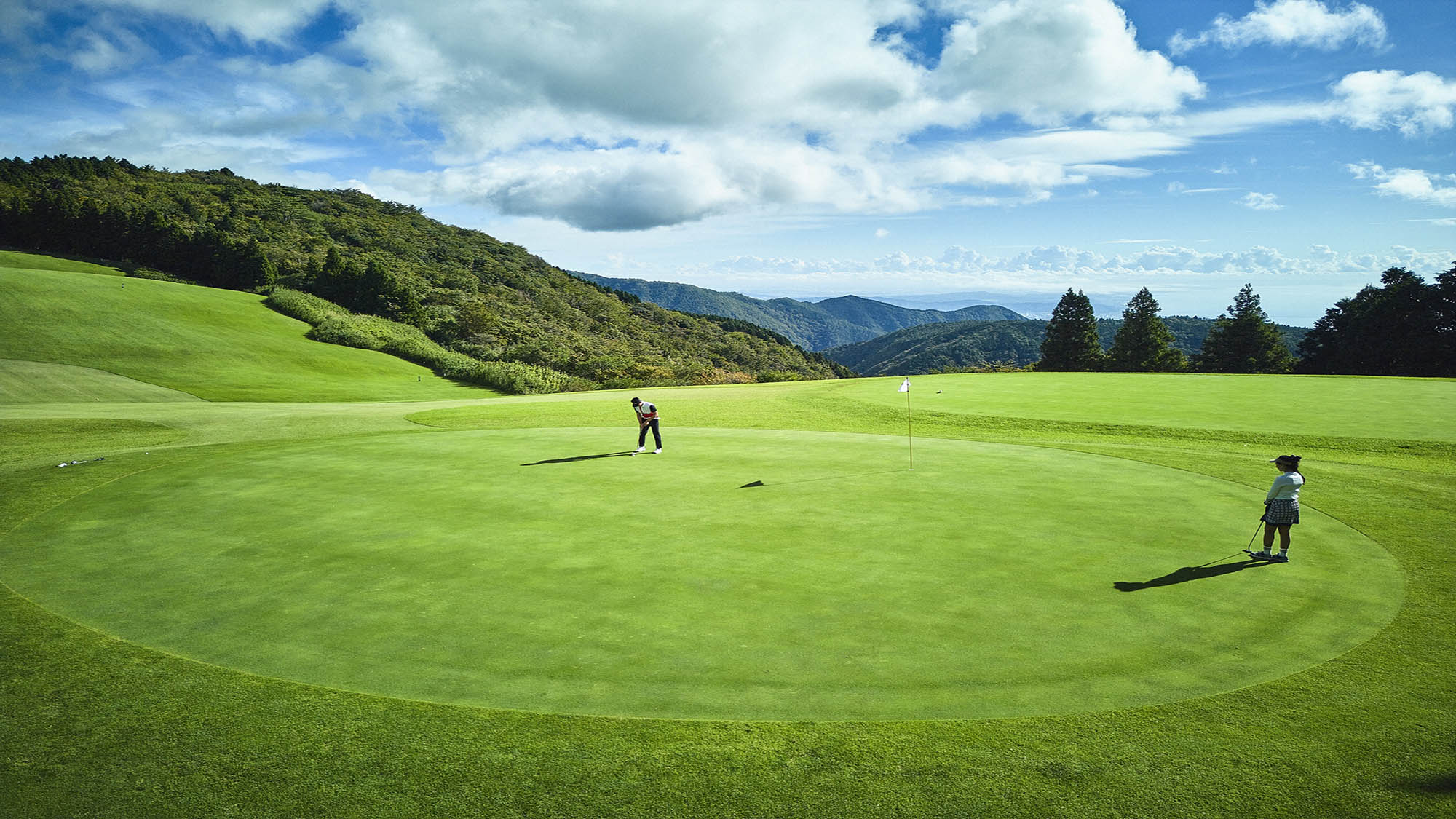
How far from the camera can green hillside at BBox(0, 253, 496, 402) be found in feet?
119

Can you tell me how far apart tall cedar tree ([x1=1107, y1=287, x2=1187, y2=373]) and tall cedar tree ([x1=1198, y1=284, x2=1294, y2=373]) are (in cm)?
420

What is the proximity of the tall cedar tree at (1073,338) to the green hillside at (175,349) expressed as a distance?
2414 inches

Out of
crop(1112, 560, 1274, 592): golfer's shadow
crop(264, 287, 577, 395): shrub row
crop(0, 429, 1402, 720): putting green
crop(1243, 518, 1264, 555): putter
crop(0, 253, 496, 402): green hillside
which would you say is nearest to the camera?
crop(0, 429, 1402, 720): putting green

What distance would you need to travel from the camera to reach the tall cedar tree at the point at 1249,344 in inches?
2682

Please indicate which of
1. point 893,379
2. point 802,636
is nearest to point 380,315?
point 893,379

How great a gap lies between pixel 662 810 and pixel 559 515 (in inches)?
302

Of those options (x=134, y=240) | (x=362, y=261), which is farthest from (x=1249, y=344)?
(x=134, y=240)

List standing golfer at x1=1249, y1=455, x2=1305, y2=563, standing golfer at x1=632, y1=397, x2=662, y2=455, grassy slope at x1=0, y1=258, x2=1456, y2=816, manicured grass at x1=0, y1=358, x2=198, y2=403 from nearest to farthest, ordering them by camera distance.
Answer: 1. grassy slope at x1=0, y1=258, x2=1456, y2=816
2. standing golfer at x1=1249, y1=455, x2=1305, y2=563
3. standing golfer at x1=632, y1=397, x2=662, y2=455
4. manicured grass at x1=0, y1=358, x2=198, y2=403

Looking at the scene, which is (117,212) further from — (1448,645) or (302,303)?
(1448,645)

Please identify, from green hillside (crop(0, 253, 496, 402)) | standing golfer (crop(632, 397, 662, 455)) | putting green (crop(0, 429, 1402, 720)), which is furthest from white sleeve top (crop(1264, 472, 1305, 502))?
green hillside (crop(0, 253, 496, 402))

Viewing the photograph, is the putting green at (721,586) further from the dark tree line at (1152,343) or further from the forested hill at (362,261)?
the dark tree line at (1152,343)

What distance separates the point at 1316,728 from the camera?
547 cm

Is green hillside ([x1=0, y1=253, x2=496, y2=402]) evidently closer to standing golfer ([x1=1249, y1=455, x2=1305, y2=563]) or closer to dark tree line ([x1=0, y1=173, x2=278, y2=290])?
dark tree line ([x1=0, y1=173, x2=278, y2=290])

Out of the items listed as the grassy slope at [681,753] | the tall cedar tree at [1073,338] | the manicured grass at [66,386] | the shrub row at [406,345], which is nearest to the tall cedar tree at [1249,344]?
the tall cedar tree at [1073,338]
